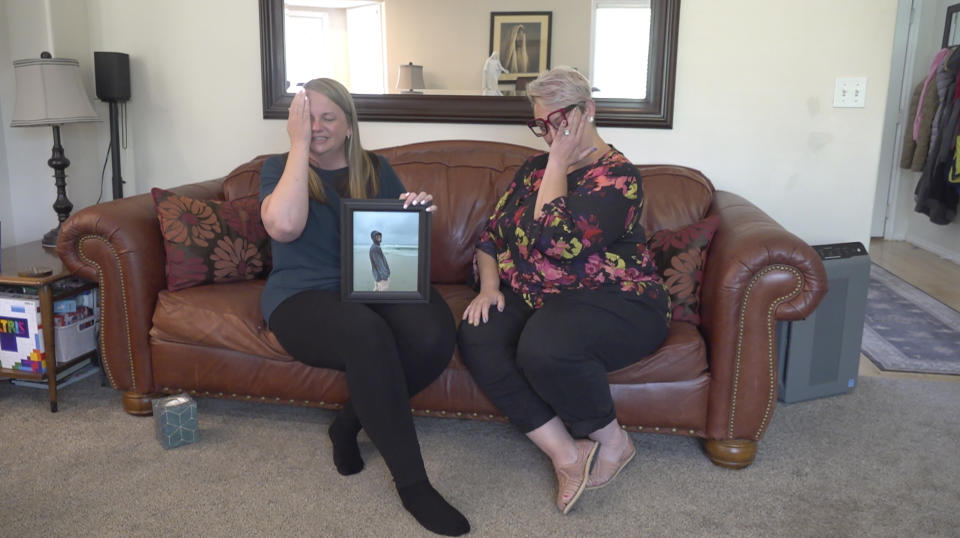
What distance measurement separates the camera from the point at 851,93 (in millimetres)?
2764

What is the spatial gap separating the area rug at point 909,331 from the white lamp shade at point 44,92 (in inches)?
128

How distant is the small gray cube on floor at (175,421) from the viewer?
2.15 meters

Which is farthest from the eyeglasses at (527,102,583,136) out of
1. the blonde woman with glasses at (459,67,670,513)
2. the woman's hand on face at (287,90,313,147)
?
the woman's hand on face at (287,90,313,147)

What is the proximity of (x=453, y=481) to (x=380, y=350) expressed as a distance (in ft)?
1.39

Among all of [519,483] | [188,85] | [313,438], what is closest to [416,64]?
[188,85]

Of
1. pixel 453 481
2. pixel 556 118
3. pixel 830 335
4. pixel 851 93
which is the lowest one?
pixel 453 481

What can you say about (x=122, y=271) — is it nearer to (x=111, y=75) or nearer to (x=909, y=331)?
(x=111, y=75)

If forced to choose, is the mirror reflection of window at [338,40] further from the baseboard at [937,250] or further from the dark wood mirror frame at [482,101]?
the baseboard at [937,250]

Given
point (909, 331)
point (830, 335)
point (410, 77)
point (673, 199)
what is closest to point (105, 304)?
point (410, 77)

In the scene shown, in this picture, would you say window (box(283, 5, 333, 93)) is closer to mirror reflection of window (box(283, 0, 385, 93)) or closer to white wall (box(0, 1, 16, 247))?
mirror reflection of window (box(283, 0, 385, 93))

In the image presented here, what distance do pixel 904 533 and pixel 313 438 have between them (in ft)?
5.15

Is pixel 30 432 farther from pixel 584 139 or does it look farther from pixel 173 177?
pixel 584 139

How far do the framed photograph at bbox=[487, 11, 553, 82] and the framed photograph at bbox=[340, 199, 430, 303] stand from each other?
1070 mm

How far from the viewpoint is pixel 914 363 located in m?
3.00
